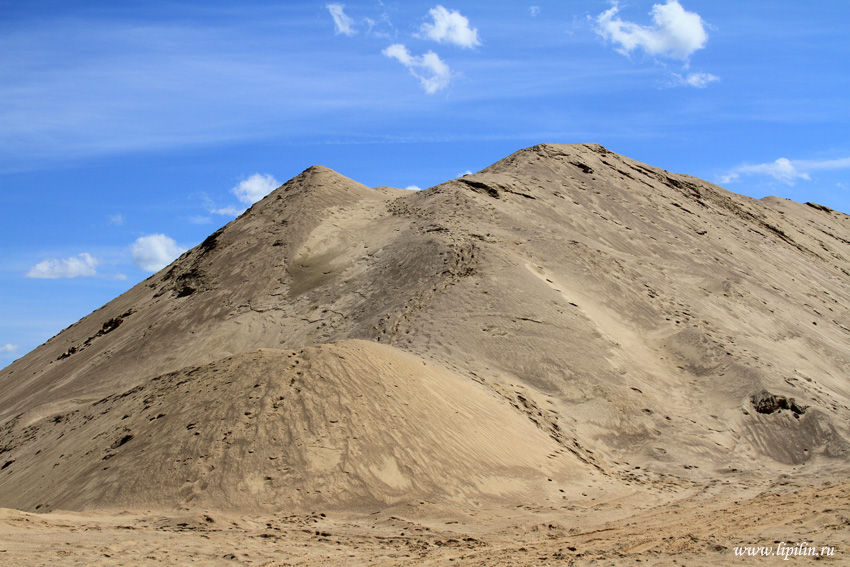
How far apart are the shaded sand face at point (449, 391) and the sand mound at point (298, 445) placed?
43mm

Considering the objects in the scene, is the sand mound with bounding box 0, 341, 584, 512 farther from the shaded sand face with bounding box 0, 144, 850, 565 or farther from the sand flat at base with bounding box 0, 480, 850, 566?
the sand flat at base with bounding box 0, 480, 850, 566

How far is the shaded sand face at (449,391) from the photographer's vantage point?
8.57m

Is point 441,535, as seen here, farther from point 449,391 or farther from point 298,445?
point 449,391

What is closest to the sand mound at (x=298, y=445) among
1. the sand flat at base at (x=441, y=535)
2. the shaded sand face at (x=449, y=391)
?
the shaded sand face at (x=449, y=391)

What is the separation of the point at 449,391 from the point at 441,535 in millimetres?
4020

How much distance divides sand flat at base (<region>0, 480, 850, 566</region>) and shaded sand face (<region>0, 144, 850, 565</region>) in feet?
0.17

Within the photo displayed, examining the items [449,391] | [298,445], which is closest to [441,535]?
[298,445]

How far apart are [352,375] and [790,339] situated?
1295 cm

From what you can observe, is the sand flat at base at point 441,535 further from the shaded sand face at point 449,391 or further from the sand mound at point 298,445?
the sand mound at point 298,445

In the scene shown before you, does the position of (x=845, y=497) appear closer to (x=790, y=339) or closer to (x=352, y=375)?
(x=352, y=375)

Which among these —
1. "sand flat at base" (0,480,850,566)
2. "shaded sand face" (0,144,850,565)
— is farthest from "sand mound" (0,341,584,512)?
"sand flat at base" (0,480,850,566)

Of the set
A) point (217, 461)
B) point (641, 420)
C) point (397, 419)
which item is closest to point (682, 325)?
point (641, 420)

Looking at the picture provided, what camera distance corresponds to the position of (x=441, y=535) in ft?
27.9

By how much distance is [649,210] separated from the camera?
2514 cm
